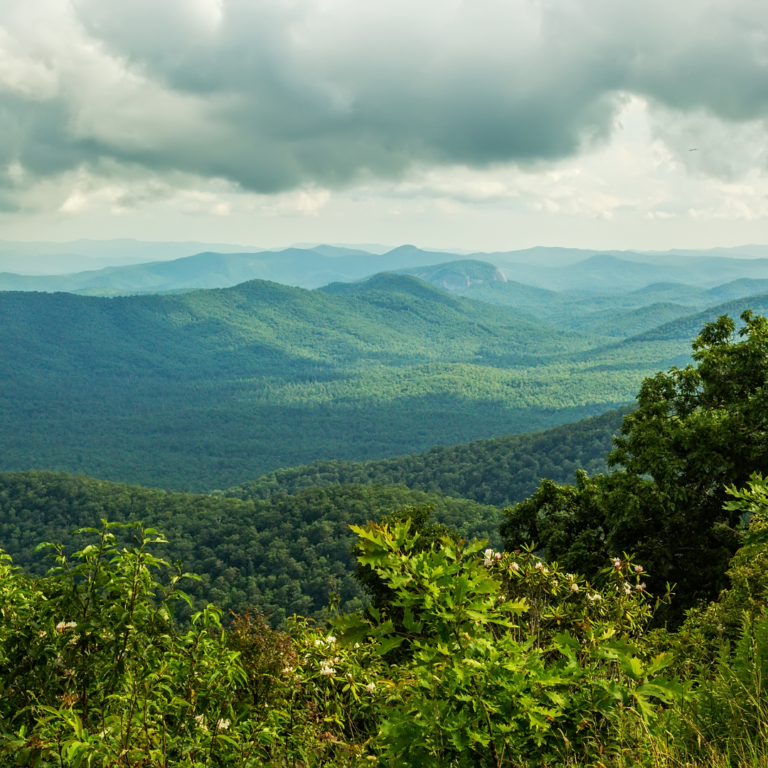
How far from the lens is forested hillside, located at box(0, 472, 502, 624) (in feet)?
186

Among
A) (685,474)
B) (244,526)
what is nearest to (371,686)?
(685,474)

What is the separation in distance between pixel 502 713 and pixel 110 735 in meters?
2.24

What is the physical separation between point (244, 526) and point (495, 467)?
48.5 m

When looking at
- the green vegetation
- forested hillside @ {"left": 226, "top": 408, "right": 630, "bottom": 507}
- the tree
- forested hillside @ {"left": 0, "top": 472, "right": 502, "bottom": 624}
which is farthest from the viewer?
forested hillside @ {"left": 226, "top": 408, "right": 630, "bottom": 507}

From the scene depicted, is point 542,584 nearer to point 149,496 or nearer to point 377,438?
point 149,496

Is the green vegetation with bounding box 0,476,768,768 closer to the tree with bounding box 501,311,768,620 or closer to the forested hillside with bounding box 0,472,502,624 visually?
the tree with bounding box 501,311,768,620

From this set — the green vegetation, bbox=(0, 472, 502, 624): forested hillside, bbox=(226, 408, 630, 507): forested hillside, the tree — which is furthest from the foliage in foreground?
bbox=(226, 408, 630, 507): forested hillside

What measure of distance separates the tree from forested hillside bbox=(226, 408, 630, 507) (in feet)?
254

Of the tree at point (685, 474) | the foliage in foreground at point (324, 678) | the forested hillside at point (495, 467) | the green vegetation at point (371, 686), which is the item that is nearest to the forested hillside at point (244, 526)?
the tree at point (685, 474)

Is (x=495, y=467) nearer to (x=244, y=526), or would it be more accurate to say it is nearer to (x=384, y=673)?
(x=244, y=526)

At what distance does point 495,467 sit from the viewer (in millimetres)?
106812

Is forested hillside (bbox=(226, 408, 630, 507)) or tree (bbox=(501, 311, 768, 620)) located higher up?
tree (bbox=(501, 311, 768, 620))

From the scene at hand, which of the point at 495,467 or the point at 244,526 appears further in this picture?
the point at 495,467

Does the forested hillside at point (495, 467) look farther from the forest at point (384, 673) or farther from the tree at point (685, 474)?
the forest at point (384, 673)
